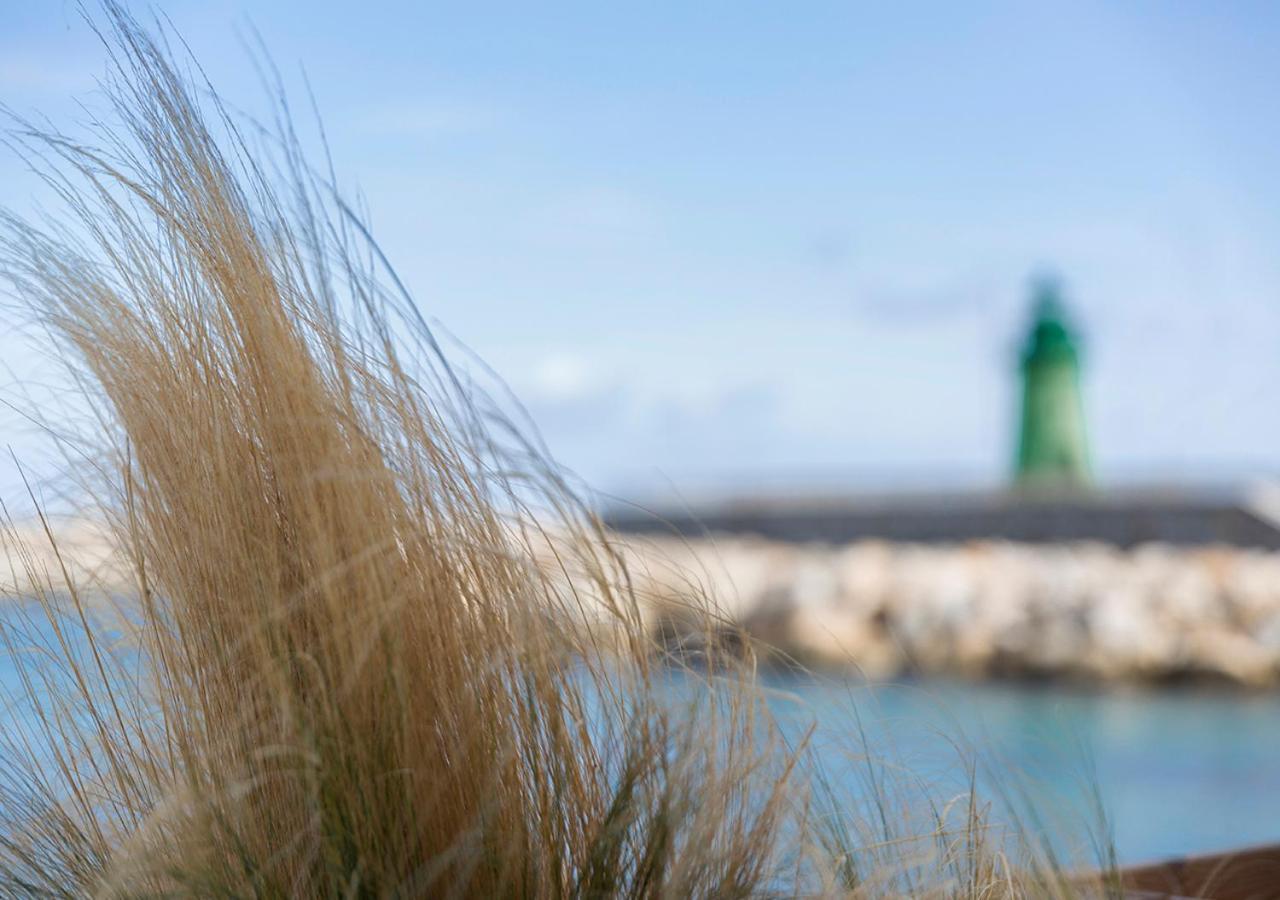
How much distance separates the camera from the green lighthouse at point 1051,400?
510 inches

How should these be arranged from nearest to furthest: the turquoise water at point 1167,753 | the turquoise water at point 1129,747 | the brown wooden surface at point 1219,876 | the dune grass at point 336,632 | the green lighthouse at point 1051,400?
the dune grass at point 336,632, the turquoise water at point 1129,747, the brown wooden surface at point 1219,876, the turquoise water at point 1167,753, the green lighthouse at point 1051,400

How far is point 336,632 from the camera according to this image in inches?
26.7

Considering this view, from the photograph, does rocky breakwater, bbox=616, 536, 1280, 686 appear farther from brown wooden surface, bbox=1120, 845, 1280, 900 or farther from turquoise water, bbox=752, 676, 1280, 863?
brown wooden surface, bbox=1120, 845, 1280, 900

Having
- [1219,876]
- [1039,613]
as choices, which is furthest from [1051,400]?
[1219,876]

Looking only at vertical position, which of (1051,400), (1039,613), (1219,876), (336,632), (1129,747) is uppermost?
(1051,400)

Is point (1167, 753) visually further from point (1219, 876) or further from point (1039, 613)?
point (1219, 876)

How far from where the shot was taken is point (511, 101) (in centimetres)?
1772

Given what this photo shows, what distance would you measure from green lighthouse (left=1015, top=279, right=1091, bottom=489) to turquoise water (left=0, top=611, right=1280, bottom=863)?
593 centimetres

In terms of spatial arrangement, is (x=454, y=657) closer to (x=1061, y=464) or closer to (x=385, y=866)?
(x=385, y=866)

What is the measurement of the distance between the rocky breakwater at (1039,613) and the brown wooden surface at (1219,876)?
18.5 feet

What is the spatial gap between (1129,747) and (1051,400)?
767 centimetres

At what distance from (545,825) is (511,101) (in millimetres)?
17858

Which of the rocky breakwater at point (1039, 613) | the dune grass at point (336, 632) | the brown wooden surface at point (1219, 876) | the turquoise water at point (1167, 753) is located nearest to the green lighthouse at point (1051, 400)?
the rocky breakwater at point (1039, 613)

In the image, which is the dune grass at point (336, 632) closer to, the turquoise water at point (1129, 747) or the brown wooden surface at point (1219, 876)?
the turquoise water at point (1129, 747)
